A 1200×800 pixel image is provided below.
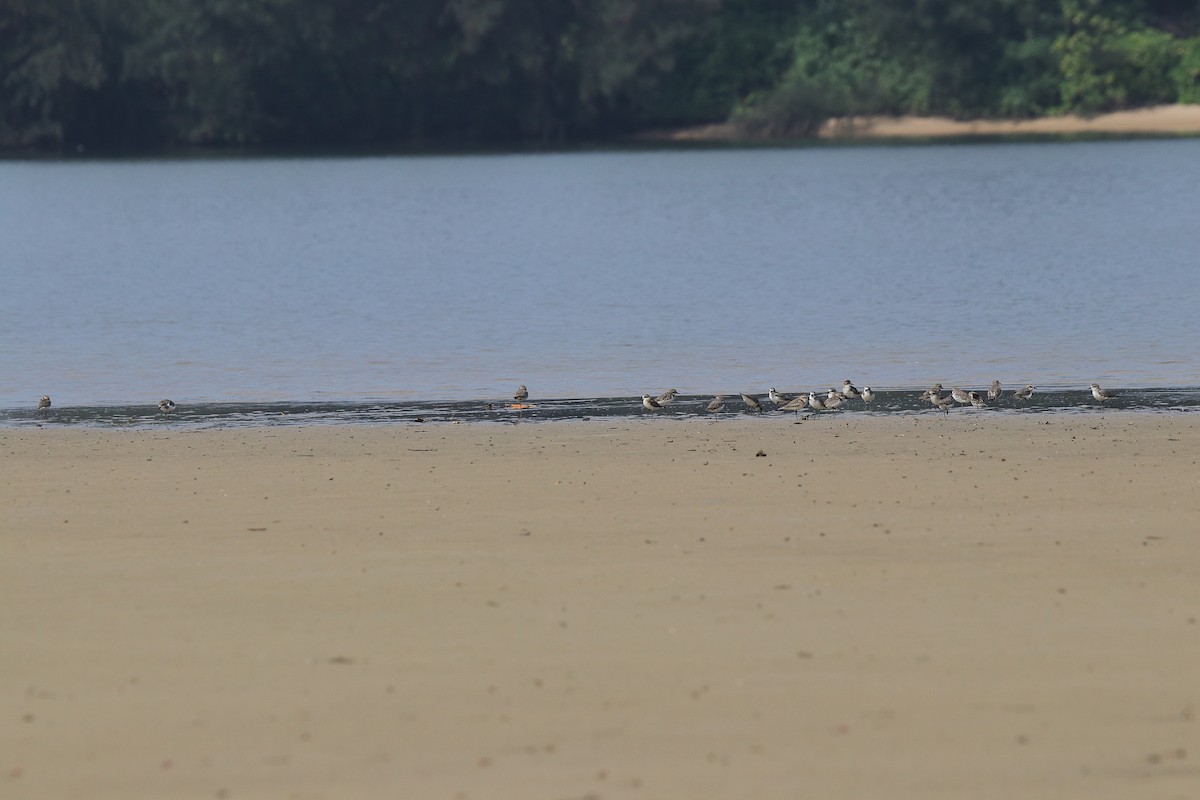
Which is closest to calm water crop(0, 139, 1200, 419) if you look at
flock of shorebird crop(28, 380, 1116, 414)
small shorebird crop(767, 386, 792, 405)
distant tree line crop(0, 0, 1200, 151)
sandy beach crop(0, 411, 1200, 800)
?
flock of shorebird crop(28, 380, 1116, 414)

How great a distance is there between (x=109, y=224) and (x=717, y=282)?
76.1 feet

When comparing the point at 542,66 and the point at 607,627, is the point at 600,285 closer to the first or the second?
the point at 607,627

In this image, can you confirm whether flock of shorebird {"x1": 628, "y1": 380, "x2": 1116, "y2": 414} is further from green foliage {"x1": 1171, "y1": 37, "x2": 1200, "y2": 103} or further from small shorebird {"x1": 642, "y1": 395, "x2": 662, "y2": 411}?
green foliage {"x1": 1171, "y1": 37, "x2": 1200, "y2": 103}

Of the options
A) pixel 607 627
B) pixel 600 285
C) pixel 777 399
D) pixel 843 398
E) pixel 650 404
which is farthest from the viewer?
pixel 600 285

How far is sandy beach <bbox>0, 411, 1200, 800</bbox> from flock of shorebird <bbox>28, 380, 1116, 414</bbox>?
2.50m

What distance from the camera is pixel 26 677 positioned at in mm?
7539

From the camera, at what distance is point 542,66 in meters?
87.7

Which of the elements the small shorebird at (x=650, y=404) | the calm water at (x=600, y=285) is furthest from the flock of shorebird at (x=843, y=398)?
the calm water at (x=600, y=285)

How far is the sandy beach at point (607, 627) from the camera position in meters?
6.52

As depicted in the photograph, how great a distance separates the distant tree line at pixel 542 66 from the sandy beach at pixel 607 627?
73.2m

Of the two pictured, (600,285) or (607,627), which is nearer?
(607,627)

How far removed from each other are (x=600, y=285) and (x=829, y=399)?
1468 centimetres

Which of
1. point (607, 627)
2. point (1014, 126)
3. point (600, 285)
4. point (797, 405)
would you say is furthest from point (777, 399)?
point (1014, 126)

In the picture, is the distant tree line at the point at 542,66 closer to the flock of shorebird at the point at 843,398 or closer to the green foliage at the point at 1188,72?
the green foliage at the point at 1188,72
